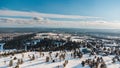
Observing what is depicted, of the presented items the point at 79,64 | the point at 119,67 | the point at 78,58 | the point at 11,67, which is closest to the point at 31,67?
the point at 11,67

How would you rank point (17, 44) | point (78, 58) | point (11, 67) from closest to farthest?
point (11, 67) < point (78, 58) < point (17, 44)

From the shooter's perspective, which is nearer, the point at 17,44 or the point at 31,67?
the point at 31,67

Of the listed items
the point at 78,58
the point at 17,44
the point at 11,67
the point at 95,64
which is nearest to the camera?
the point at 11,67

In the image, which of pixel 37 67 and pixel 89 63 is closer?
pixel 37 67

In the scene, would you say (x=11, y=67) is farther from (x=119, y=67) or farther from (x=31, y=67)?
(x=119, y=67)

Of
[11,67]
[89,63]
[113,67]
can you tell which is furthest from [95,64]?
[11,67]

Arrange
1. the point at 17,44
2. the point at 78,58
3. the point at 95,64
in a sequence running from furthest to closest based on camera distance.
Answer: the point at 17,44
the point at 78,58
the point at 95,64

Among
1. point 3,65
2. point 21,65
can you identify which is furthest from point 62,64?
A: point 3,65

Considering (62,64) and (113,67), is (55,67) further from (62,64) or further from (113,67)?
(113,67)

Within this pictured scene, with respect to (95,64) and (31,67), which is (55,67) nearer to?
(31,67)
